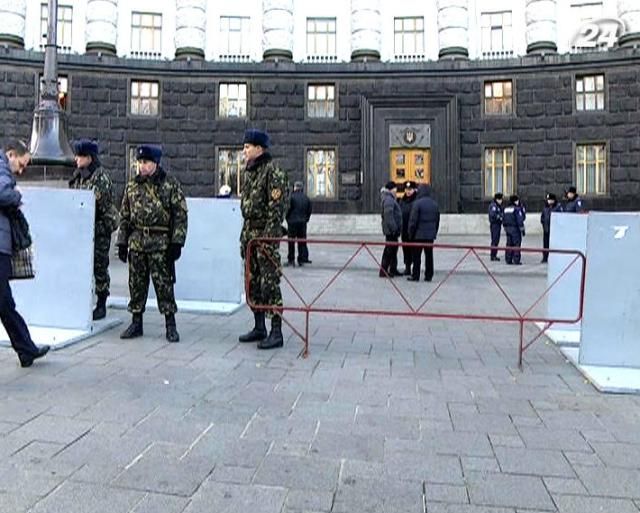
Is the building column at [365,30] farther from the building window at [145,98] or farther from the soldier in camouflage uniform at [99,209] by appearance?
the soldier in camouflage uniform at [99,209]

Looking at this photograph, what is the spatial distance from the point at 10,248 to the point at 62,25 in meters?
26.2

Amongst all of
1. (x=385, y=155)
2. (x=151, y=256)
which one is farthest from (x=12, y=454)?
(x=385, y=155)

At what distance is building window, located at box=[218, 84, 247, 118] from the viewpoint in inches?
1053

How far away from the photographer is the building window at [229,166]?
26.8 metres

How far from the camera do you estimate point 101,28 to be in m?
26.7

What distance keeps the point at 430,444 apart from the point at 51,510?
85.6 inches

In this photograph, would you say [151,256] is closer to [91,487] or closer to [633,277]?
[91,487]

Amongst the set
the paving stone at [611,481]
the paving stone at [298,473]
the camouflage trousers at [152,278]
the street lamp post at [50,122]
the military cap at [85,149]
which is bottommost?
the paving stone at [611,481]

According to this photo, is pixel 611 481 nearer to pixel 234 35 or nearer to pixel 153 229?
pixel 153 229

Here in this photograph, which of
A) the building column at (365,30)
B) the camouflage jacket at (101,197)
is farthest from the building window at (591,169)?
the camouflage jacket at (101,197)

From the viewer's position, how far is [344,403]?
14.9 ft

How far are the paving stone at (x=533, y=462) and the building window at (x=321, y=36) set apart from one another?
2637 cm

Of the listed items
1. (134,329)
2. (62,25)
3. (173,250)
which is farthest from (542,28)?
(134,329)

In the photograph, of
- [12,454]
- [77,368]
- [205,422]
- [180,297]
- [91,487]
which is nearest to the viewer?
[91,487]
